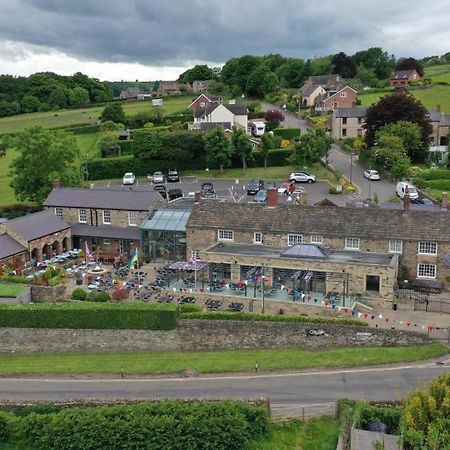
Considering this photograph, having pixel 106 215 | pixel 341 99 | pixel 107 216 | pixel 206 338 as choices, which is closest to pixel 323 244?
pixel 206 338

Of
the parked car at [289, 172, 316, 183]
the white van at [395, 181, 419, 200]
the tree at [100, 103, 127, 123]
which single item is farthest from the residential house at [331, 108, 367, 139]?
the tree at [100, 103, 127, 123]

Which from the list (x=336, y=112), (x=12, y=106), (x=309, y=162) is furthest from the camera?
(x=12, y=106)

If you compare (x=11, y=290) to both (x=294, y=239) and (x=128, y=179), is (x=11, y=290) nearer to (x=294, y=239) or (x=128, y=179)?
(x=294, y=239)

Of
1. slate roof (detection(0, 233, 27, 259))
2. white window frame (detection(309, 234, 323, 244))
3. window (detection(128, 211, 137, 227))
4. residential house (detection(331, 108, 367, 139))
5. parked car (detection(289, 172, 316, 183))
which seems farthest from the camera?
residential house (detection(331, 108, 367, 139))

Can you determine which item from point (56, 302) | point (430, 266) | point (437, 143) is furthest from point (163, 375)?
point (437, 143)

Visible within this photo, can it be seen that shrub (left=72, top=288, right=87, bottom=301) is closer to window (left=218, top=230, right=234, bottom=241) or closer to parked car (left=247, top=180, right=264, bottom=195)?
window (left=218, top=230, right=234, bottom=241)

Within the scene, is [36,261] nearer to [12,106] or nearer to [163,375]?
[163,375]

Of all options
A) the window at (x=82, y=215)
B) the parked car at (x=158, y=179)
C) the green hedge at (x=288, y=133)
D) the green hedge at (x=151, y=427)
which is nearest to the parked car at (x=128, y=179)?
the parked car at (x=158, y=179)

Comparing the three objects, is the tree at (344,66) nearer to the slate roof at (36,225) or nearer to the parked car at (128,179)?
the parked car at (128,179)
